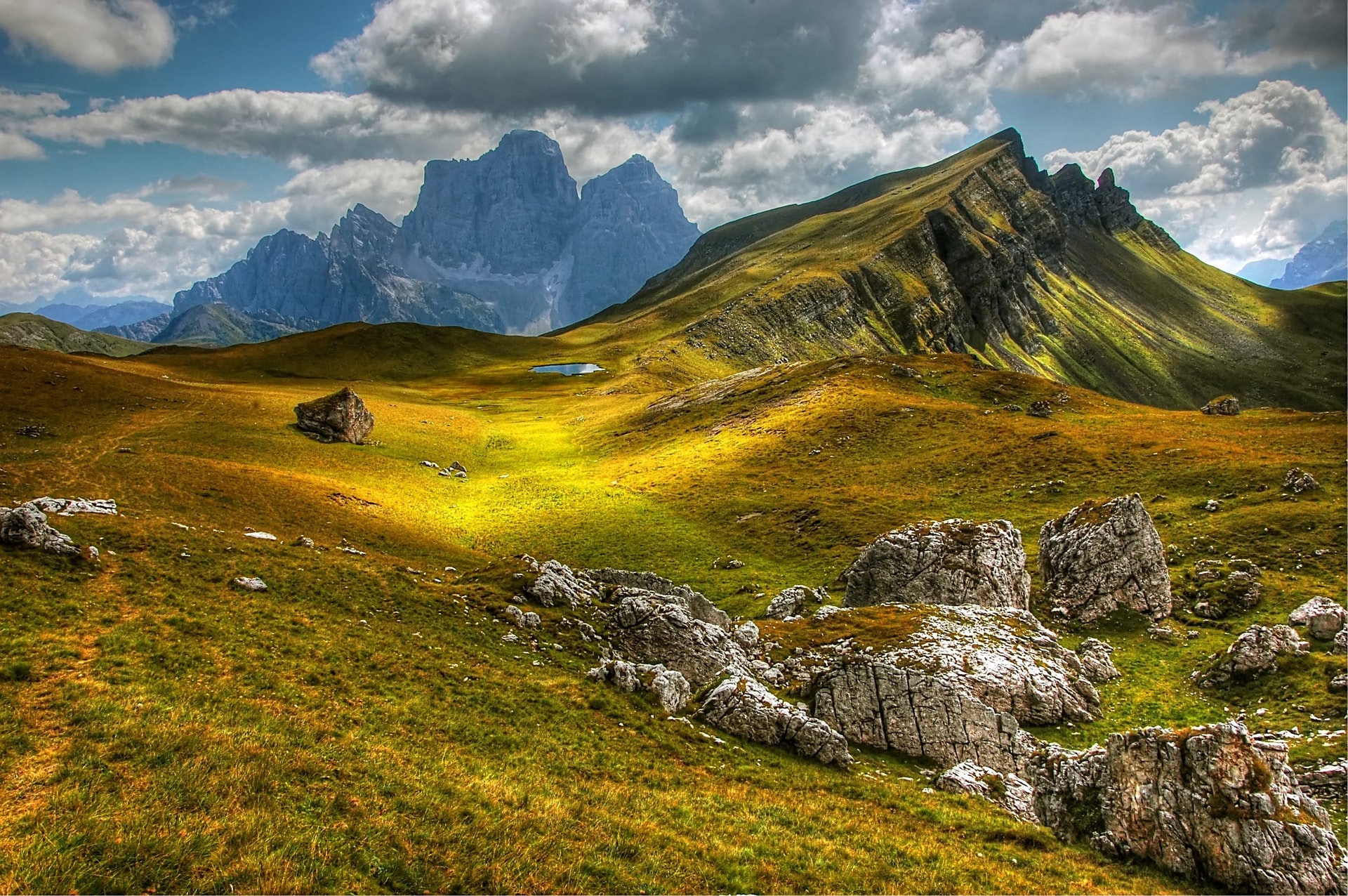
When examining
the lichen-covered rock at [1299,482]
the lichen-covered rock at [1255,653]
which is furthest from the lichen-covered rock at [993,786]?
the lichen-covered rock at [1299,482]

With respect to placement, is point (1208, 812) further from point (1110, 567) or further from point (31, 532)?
point (31, 532)

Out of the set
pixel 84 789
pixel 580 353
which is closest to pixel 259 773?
pixel 84 789

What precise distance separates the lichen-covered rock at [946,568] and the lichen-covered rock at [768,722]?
50.1 feet

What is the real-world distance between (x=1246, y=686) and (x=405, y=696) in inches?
1345

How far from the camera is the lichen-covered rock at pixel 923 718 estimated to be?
928 inches

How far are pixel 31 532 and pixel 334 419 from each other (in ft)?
191

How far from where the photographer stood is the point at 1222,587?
1399 inches

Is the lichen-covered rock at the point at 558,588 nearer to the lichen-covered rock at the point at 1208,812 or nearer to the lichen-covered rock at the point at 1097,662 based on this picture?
the lichen-covered rock at the point at 1208,812

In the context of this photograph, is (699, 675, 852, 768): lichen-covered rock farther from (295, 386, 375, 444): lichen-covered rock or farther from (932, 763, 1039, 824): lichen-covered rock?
(295, 386, 375, 444): lichen-covered rock

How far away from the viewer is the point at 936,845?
16.3 meters

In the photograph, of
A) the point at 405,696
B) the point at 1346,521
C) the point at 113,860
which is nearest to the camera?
the point at 113,860

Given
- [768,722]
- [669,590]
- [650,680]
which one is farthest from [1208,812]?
[669,590]

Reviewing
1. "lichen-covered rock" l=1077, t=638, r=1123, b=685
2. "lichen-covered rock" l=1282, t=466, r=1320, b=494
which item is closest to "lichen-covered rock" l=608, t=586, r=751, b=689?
"lichen-covered rock" l=1077, t=638, r=1123, b=685

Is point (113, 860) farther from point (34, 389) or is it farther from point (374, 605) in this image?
point (34, 389)
